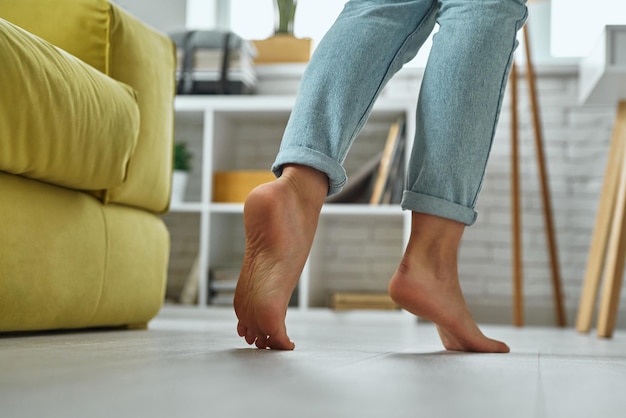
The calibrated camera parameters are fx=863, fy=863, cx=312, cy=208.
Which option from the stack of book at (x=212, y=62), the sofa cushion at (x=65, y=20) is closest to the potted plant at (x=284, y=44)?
the stack of book at (x=212, y=62)

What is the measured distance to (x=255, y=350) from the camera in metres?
1.12

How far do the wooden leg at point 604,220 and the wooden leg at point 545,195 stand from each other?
0.42 m

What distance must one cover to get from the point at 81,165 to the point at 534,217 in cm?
247

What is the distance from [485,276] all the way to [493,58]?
2.45m

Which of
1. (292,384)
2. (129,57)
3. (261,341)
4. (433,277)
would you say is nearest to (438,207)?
(433,277)

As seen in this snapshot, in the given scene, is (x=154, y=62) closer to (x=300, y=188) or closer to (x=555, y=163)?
(x=300, y=188)

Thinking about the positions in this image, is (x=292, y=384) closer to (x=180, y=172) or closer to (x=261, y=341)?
(x=261, y=341)

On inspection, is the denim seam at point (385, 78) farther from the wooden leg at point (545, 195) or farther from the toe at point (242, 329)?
the wooden leg at point (545, 195)

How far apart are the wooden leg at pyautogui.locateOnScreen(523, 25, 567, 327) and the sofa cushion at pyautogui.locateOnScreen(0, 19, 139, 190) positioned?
1.97 m

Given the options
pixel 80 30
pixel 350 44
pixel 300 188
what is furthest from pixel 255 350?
pixel 80 30

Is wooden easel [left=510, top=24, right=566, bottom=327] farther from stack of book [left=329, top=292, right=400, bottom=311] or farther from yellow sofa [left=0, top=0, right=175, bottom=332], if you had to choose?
yellow sofa [left=0, top=0, right=175, bottom=332]

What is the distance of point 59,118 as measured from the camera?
139 centimetres

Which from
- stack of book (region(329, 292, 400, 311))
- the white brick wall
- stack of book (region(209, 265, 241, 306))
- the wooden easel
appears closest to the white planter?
stack of book (region(209, 265, 241, 306))

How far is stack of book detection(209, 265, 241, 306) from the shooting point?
11.2ft
